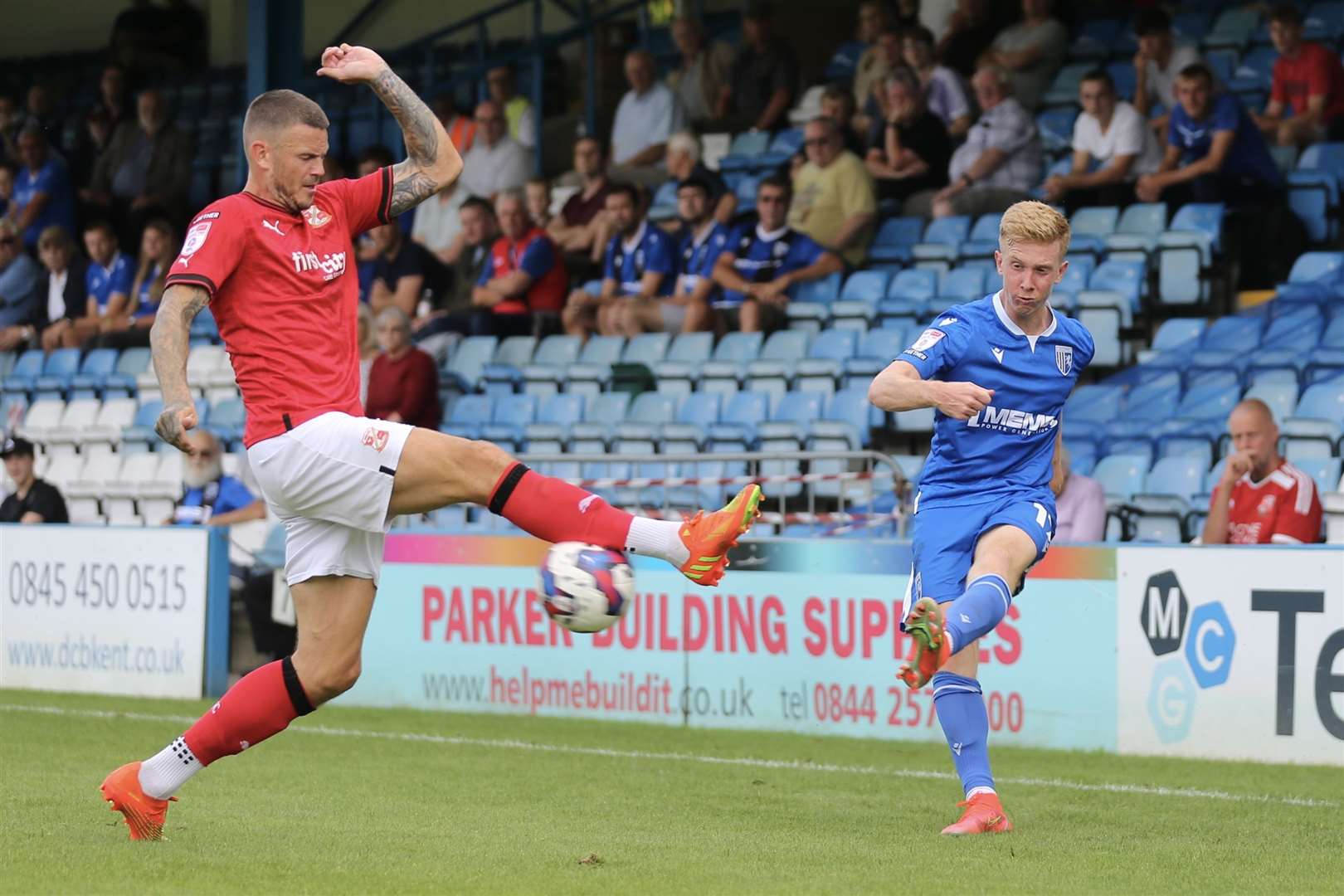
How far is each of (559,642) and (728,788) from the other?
3.19 metres

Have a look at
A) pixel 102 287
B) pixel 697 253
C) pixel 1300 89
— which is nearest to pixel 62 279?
pixel 102 287

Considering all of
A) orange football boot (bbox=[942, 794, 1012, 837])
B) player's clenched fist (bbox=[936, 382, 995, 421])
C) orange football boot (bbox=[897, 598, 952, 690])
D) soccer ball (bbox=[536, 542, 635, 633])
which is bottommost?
orange football boot (bbox=[942, 794, 1012, 837])

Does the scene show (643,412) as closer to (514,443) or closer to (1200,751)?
(514,443)

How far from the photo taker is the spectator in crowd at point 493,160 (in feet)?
59.8

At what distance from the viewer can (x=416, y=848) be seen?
5934mm

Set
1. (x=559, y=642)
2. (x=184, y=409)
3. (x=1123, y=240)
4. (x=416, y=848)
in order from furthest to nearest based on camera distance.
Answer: (x=1123, y=240) < (x=559, y=642) < (x=416, y=848) < (x=184, y=409)

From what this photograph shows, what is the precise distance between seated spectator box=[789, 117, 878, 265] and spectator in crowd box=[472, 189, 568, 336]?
2217 millimetres

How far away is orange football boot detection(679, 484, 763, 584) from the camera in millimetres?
5398

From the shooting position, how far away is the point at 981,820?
6.36 meters

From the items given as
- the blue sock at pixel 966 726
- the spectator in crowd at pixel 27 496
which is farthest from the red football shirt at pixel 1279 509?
the spectator in crowd at pixel 27 496

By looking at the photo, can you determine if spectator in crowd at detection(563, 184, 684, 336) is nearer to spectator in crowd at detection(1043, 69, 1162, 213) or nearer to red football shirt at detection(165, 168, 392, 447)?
spectator in crowd at detection(1043, 69, 1162, 213)

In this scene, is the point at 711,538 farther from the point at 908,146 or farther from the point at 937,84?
the point at 937,84

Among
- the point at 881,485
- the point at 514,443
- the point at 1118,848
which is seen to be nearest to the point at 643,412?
the point at 514,443

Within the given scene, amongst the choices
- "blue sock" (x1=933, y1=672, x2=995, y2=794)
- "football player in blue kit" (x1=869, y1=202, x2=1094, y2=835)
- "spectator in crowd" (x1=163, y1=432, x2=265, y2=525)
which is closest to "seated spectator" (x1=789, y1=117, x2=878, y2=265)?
"spectator in crowd" (x1=163, y1=432, x2=265, y2=525)
